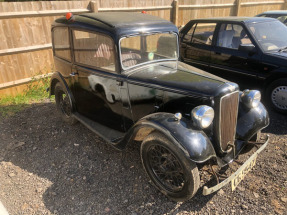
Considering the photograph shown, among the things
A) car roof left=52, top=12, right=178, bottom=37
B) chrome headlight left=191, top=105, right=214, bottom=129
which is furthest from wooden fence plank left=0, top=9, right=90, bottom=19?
chrome headlight left=191, top=105, right=214, bottom=129

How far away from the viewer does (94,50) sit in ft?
10.6

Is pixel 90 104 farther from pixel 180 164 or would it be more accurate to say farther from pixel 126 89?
pixel 180 164

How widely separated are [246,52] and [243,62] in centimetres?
20

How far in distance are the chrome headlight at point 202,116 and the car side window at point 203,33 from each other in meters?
3.32

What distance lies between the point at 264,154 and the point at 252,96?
1.01 metres

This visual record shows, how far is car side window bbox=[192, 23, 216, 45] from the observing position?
525 cm

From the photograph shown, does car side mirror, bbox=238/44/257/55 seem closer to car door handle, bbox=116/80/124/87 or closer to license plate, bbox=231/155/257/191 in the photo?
license plate, bbox=231/155/257/191

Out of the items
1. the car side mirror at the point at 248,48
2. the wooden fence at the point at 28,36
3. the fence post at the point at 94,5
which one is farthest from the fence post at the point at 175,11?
the car side mirror at the point at 248,48

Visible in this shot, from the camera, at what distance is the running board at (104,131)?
3.11 metres

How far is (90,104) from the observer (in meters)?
3.63

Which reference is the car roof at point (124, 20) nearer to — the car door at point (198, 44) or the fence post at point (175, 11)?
the car door at point (198, 44)

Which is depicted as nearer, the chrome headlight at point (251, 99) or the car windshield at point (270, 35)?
the chrome headlight at point (251, 99)

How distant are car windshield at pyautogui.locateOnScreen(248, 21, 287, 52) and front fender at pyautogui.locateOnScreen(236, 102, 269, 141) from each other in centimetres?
218

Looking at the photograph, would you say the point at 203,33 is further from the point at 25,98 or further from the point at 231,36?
the point at 25,98
